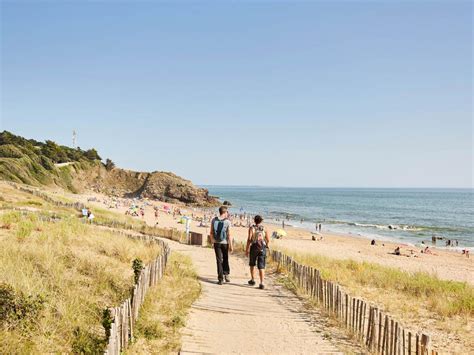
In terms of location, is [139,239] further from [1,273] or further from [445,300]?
[445,300]

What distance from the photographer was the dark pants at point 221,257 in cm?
1019

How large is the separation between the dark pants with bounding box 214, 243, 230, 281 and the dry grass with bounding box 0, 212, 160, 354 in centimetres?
226

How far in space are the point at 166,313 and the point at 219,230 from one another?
9.88 feet

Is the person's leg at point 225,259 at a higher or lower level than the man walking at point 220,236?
lower

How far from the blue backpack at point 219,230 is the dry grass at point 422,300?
448cm

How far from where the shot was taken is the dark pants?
1019cm

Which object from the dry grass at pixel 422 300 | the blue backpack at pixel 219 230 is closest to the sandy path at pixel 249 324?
the blue backpack at pixel 219 230

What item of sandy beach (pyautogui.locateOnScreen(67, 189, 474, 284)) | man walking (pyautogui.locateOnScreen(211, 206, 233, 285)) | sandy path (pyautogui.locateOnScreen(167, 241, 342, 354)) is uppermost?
man walking (pyautogui.locateOnScreen(211, 206, 233, 285))

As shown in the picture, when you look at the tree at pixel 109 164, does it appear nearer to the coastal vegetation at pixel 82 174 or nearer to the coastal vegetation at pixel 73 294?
the coastal vegetation at pixel 82 174

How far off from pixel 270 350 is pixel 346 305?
2.07 metres

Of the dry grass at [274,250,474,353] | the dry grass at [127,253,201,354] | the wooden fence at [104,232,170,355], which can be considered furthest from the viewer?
the dry grass at [274,250,474,353]

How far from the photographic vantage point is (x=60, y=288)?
24.4 feet

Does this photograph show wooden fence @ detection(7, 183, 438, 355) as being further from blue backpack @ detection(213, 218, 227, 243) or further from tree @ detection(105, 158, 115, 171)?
tree @ detection(105, 158, 115, 171)

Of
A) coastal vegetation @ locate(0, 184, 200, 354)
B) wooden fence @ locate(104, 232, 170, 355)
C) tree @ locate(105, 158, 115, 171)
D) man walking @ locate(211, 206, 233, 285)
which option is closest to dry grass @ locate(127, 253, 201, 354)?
coastal vegetation @ locate(0, 184, 200, 354)
